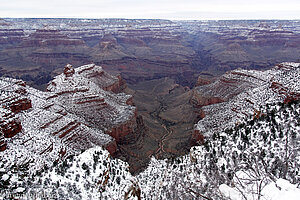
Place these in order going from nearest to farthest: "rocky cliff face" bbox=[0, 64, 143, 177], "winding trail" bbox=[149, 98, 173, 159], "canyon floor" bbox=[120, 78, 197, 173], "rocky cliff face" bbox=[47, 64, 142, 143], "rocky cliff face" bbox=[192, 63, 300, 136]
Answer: "rocky cliff face" bbox=[0, 64, 143, 177] < "rocky cliff face" bbox=[192, 63, 300, 136] < "canyon floor" bbox=[120, 78, 197, 173] < "winding trail" bbox=[149, 98, 173, 159] < "rocky cliff face" bbox=[47, 64, 142, 143]

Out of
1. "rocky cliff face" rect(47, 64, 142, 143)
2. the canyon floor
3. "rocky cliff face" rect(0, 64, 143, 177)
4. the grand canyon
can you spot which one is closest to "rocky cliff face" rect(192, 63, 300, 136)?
the grand canyon

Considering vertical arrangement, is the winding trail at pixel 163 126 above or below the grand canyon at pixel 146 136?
below

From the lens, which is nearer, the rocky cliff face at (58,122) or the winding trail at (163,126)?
the rocky cliff face at (58,122)

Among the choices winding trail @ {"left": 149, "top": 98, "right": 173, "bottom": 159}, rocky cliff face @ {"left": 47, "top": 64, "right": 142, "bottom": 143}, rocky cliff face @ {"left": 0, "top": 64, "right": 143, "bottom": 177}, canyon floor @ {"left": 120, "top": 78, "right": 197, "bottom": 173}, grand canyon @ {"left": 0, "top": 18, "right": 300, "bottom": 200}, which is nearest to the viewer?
grand canyon @ {"left": 0, "top": 18, "right": 300, "bottom": 200}

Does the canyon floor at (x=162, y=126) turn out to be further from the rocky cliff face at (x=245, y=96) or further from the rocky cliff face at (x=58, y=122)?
the rocky cliff face at (x=245, y=96)

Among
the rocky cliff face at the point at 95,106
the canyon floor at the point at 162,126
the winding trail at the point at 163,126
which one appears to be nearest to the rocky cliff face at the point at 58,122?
the rocky cliff face at the point at 95,106

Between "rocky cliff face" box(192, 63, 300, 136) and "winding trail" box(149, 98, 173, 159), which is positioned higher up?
"rocky cliff face" box(192, 63, 300, 136)

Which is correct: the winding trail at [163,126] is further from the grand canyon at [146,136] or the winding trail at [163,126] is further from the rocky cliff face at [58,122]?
the rocky cliff face at [58,122]

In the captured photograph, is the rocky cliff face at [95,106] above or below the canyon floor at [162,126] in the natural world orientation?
above

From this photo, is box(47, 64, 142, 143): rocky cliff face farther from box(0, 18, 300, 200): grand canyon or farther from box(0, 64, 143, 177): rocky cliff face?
box(0, 18, 300, 200): grand canyon

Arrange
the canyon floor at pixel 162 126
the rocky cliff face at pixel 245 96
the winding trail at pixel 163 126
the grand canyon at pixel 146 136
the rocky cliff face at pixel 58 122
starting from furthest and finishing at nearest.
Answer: the winding trail at pixel 163 126
the canyon floor at pixel 162 126
the rocky cliff face at pixel 245 96
the rocky cliff face at pixel 58 122
the grand canyon at pixel 146 136

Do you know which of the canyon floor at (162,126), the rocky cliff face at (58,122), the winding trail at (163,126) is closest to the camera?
the rocky cliff face at (58,122)

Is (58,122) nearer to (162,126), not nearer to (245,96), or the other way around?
(162,126)
